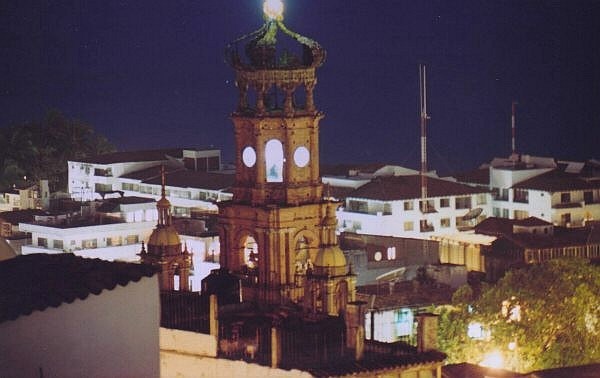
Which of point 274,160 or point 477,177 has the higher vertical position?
point 274,160

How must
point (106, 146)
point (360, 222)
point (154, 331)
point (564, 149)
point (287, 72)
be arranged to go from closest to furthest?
point (154, 331), point (287, 72), point (360, 222), point (106, 146), point (564, 149)

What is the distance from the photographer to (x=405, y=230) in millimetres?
61594

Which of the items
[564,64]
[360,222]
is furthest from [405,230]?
[564,64]

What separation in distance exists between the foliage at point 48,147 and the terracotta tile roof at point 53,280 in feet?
197

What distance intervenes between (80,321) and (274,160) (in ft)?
53.7

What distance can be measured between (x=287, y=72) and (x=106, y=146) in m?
54.1

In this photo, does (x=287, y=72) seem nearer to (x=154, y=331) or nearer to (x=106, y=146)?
(x=154, y=331)

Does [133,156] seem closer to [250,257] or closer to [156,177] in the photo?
[156,177]

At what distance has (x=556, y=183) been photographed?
65.5 m

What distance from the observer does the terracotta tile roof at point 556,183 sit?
6519 centimetres

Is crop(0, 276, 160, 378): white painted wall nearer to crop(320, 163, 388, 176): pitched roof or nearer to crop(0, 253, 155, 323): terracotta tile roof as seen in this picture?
crop(0, 253, 155, 323): terracotta tile roof

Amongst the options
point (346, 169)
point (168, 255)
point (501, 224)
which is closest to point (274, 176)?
point (168, 255)

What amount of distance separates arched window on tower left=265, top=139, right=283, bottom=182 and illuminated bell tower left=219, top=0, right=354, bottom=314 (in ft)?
0.06

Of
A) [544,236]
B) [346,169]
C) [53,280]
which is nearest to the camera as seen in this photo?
[53,280]
